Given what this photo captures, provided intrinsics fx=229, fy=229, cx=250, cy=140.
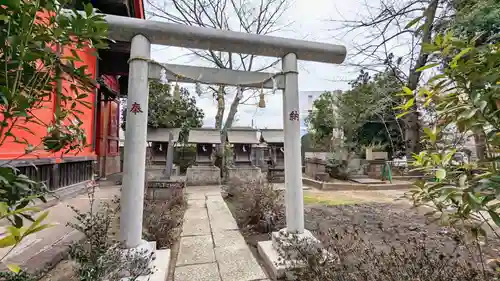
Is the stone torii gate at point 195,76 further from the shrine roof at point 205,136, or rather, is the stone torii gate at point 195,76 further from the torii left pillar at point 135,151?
the shrine roof at point 205,136

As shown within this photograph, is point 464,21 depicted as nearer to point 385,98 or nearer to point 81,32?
point 385,98

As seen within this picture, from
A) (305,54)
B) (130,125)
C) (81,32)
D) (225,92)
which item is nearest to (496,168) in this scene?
(81,32)

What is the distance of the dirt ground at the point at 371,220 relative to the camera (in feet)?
11.3

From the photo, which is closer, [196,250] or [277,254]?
[277,254]

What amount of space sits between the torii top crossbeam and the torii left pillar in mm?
125

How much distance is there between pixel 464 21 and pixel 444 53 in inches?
239

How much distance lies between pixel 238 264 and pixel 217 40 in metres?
2.53

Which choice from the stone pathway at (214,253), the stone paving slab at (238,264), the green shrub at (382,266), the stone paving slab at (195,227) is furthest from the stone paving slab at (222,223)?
the green shrub at (382,266)

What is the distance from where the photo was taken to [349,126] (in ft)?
43.7

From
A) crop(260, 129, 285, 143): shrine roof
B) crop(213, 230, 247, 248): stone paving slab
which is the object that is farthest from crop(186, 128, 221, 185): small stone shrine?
crop(213, 230, 247, 248): stone paving slab

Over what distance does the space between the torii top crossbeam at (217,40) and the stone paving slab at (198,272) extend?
8.11 feet

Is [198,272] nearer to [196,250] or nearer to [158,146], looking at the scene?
[196,250]

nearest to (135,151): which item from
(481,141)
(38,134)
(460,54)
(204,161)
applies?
(460,54)

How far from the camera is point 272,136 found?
11.9m
